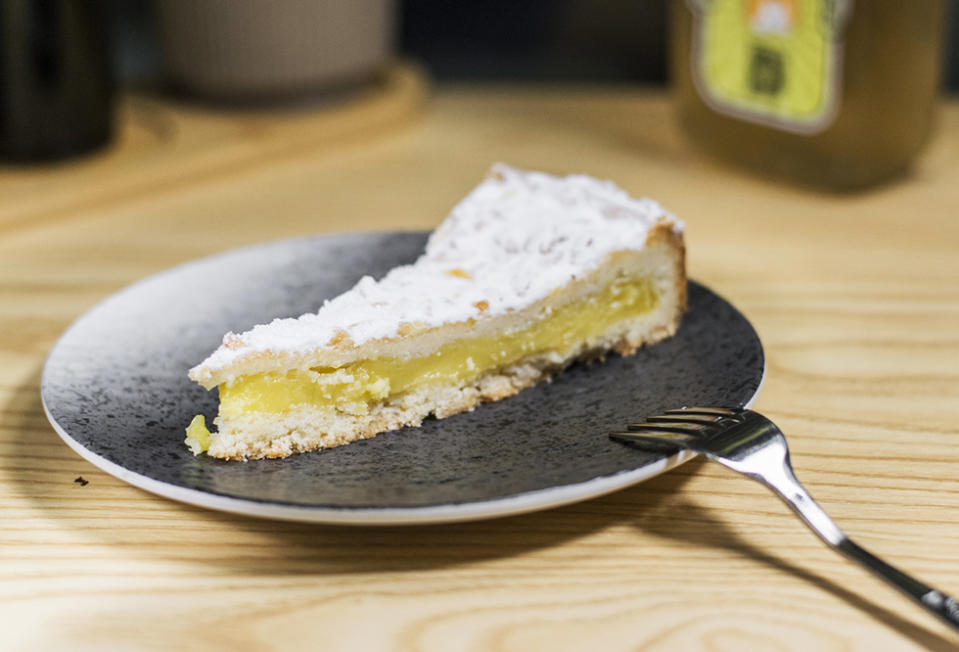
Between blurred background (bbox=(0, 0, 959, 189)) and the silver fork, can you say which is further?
blurred background (bbox=(0, 0, 959, 189))

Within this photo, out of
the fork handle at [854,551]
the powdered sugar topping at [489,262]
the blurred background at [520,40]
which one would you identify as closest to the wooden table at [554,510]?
the fork handle at [854,551]

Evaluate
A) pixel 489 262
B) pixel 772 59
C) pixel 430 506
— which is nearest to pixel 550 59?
pixel 772 59

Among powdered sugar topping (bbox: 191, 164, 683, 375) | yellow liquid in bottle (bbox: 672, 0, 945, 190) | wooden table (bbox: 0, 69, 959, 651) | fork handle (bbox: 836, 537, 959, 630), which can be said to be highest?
yellow liquid in bottle (bbox: 672, 0, 945, 190)

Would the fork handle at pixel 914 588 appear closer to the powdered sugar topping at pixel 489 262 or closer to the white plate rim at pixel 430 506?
the white plate rim at pixel 430 506

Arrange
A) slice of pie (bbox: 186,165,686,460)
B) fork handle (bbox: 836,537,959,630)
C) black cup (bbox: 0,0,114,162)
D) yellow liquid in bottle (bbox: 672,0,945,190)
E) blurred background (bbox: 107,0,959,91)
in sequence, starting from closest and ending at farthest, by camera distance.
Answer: fork handle (bbox: 836,537,959,630) → slice of pie (bbox: 186,165,686,460) → yellow liquid in bottle (bbox: 672,0,945,190) → black cup (bbox: 0,0,114,162) → blurred background (bbox: 107,0,959,91)

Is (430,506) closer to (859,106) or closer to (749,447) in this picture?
(749,447)

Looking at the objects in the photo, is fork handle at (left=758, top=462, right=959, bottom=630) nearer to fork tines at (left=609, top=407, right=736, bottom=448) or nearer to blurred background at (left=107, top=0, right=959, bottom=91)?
fork tines at (left=609, top=407, right=736, bottom=448)

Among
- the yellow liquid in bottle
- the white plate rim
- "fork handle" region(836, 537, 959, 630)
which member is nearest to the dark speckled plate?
the white plate rim
